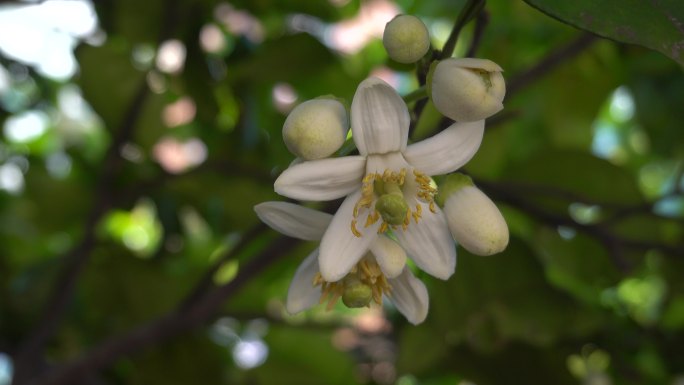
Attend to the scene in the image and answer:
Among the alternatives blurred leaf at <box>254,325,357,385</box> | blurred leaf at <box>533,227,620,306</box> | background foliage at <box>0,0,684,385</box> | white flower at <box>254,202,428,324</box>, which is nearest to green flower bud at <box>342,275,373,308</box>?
white flower at <box>254,202,428,324</box>

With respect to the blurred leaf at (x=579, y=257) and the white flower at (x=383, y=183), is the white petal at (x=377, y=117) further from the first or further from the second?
the blurred leaf at (x=579, y=257)

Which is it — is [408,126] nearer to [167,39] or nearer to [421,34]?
[421,34]

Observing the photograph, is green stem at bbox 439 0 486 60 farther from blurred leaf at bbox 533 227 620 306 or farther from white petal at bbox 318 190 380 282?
blurred leaf at bbox 533 227 620 306

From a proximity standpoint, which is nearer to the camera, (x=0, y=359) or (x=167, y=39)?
(x=167, y=39)

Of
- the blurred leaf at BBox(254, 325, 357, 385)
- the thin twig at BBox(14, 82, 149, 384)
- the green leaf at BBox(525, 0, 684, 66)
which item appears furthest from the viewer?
the blurred leaf at BBox(254, 325, 357, 385)

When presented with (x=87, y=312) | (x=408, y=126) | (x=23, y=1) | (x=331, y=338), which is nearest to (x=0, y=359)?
(x=87, y=312)

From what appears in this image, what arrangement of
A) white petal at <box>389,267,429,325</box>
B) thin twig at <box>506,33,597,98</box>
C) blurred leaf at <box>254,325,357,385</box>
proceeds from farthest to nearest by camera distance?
blurred leaf at <box>254,325,357,385</box> < thin twig at <box>506,33,597,98</box> < white petal at <box>389,267,429,325</box>

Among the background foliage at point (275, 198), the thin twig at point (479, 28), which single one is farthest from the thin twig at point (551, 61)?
the thin twig at point (479, 28)
